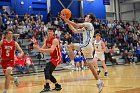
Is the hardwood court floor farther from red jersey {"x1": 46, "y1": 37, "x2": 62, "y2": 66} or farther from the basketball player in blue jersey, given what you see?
the basketball player in blue jersey

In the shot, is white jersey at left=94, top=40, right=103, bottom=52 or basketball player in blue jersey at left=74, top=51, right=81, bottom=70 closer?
white jersey at left=94, top=40, right=103, bottom=52

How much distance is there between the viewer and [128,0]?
4006 cm

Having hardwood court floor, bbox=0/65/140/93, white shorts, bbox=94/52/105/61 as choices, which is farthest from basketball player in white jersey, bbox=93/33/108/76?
hardwood court floor, bbox=0/65/140/93

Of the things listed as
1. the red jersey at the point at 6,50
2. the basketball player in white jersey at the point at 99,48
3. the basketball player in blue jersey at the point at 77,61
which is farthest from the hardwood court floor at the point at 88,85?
the basketball player in blue jersey at the point at 77,61

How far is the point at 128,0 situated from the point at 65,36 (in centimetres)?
1746

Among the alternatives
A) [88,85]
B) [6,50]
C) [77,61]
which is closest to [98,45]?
[88,85]

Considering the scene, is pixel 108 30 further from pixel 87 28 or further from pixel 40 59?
pixel 87 28

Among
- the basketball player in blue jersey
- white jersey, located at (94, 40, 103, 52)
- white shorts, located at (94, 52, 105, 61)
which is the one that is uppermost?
white jersey, located at (94, 40, 103, 52)

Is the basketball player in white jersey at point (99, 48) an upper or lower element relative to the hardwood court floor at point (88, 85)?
upper

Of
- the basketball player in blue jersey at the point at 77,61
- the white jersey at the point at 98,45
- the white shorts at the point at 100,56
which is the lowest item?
the basketball player in blue jersey at the point at 77,61

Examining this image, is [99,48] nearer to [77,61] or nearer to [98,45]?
[98,45]

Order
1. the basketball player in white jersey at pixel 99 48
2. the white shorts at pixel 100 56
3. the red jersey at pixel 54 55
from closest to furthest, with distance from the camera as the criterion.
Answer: the red jersey at pixel 54 55, the basketball player in white jersey at pixel 99 48, the white shorts at pixel 100 56

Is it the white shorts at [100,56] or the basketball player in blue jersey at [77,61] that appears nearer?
the white shorts at [100,56]

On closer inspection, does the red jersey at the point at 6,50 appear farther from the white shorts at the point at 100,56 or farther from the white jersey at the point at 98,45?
the white shorts at the point at 100,56
